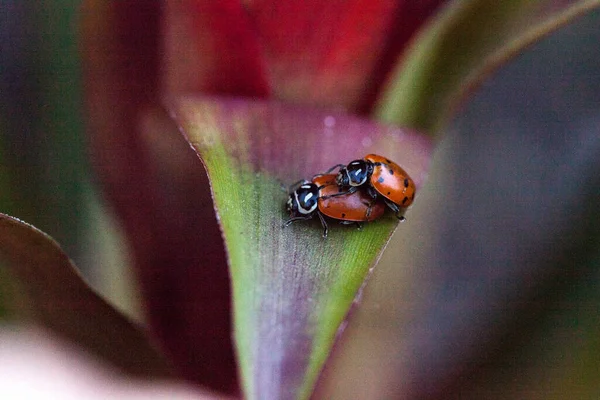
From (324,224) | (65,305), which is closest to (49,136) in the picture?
(65,305)

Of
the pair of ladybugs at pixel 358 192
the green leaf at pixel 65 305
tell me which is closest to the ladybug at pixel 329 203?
the pair of ladybugs at pixel 358 192

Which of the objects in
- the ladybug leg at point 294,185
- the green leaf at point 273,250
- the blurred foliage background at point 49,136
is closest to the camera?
the green leaf at point 273,250

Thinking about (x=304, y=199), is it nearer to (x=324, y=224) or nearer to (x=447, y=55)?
(x=324, y=224)

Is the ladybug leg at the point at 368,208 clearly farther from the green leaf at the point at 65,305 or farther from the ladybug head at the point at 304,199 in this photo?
the green leaf at the point at 65,305

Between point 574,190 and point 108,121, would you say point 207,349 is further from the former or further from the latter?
point 574,190

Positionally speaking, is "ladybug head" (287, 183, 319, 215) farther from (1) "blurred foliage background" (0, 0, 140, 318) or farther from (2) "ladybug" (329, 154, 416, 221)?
(1) "blurred foliage background" (0, 0, 140, 318)

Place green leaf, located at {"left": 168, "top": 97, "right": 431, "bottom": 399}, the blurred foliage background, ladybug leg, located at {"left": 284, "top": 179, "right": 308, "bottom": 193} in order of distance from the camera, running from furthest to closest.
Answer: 1. the blurred foliage background
2. ladybug leg, located at {"left": 284, "top": 179, "right": 308, "bottom": 193}
3. green leaf, located at {"left": 168, "top": 97, "right": 431, "bottom": 399}

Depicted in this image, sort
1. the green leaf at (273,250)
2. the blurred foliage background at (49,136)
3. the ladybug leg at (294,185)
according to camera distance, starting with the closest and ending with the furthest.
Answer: the green leaf at (273,250) < the ladybug leg at (294,185) < the blurred foliage background at (49,136)

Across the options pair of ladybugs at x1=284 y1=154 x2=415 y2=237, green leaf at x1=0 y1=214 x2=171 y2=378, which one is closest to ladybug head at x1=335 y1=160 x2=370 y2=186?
pair of ladybugs at x1=284 y1=154 x2=415 y2=237
